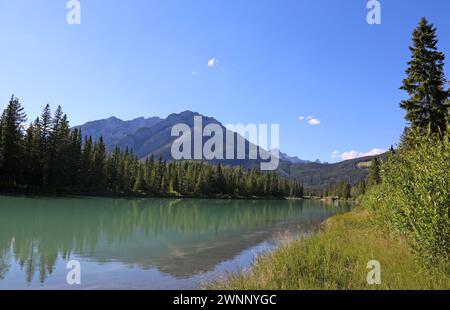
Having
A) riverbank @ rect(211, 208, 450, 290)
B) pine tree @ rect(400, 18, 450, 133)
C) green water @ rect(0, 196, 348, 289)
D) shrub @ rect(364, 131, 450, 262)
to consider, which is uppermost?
pine tree @ rect(400, 18, 450, 133)

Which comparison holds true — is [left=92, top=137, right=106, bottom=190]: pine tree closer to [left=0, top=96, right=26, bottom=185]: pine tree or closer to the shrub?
[left=0, top=96, right=26, bottom=185]: pine tree

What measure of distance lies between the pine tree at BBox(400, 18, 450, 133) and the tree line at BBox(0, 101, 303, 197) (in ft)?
237

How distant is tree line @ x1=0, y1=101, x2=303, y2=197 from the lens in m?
79.4

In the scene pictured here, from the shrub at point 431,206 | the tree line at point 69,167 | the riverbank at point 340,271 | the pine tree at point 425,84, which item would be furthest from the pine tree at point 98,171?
the shrub at point 431,206

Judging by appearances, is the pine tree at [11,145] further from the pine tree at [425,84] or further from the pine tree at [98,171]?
the pine tree at [425,84]

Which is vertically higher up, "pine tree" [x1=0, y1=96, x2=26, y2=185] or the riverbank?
"pine tree" [x1=0, y1=96, x2=26, y2=185]

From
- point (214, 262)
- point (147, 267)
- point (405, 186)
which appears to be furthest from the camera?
point (214, 262)

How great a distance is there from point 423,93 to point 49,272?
34158mm

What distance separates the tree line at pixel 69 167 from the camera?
79.4 m

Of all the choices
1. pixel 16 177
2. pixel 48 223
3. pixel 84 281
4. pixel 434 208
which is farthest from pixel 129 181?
pixel 434 208

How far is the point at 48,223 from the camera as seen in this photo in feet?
119

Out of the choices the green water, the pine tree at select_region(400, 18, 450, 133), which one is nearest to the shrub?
the green water
